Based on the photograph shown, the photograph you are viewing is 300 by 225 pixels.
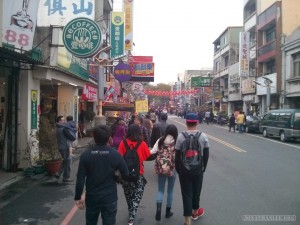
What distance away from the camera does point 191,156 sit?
6.05 meters

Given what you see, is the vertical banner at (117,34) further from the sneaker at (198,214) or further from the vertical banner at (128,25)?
the sneaker at (198,214)

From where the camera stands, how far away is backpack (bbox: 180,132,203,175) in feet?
19.9

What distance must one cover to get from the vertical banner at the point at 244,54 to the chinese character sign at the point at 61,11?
28.5 meters

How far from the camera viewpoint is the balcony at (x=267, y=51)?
122 ft

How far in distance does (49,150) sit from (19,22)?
3.78 metres

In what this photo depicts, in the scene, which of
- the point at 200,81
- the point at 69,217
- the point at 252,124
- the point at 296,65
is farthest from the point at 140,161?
the point at 200,81

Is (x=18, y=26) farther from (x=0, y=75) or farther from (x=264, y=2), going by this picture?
(x=264, y=2)

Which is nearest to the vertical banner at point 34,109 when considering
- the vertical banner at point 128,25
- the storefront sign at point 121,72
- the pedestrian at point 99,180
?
the pedestrian at point 99,180

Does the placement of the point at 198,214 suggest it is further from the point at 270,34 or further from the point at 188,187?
the point at 270,34

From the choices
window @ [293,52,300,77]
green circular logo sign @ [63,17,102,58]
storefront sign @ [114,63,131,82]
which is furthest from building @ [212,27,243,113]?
green circular logo sign @ [63,17,102,58]

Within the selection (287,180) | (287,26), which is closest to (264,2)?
(287,26)

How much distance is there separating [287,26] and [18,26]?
3139 cm

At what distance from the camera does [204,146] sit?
616 centimetres

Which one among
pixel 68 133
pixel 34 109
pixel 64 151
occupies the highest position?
pixel 34 109
